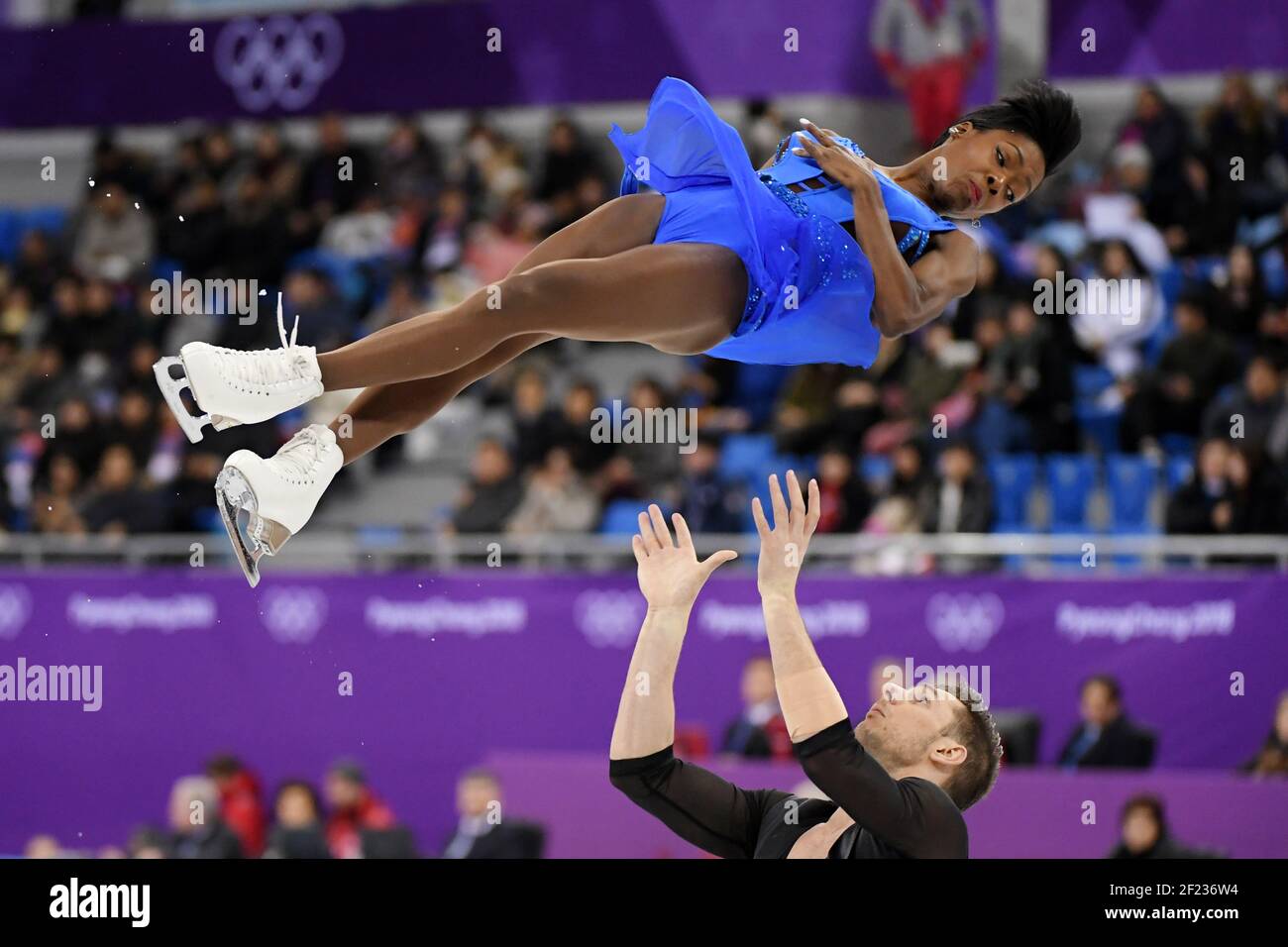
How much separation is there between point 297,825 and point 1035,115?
5.49 meters

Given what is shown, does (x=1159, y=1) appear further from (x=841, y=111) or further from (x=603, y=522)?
(x=603, y=522)

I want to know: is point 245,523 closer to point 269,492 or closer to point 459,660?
point 269,492

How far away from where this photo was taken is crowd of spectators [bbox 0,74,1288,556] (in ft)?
30.6

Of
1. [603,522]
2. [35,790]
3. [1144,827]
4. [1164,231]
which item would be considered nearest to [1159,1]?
[1164,231]

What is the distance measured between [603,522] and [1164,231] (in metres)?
3.80

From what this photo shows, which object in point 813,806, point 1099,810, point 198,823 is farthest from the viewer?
point 198,823

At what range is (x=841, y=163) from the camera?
4.66 m

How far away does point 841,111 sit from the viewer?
35.7 feet

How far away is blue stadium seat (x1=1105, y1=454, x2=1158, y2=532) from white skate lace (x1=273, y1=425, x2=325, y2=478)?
5.46 meters

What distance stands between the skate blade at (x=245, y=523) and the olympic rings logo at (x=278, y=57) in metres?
9.04

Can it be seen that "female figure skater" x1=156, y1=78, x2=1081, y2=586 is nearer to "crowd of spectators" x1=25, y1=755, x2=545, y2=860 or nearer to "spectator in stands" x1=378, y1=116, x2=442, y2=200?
"crowd of spectators" x1=25, y1=755, x2=545, y2=860

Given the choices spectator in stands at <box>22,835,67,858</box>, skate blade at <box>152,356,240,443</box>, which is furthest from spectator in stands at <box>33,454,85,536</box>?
skate blade at <box>152,356,240,443</box>

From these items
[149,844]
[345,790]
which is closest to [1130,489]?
[345,790]

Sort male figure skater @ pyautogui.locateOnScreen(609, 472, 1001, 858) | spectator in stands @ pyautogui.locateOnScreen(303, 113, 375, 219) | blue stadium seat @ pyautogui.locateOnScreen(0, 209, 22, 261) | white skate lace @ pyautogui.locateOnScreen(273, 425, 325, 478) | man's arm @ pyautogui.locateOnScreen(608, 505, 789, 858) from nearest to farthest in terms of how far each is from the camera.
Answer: male figure skater @ pyautogui.locateOnScreen(609, 472, 1001, 858) → man's arm @ pyautogui.locateOnScreen(608, 505, 789, 858) → white skate lace @ pyautogui.locateOnScreen(273, 425, 325, 478) → spectator in stands @ pyautogui.locateOnScreen(303, 113, 375, 219) → blue stadium seat @ pyautogui.locateOnScreen(0, 209, 22, 261)
